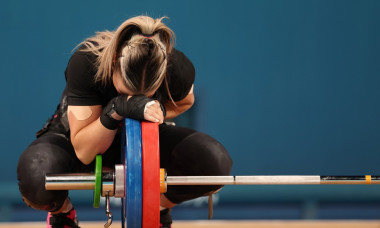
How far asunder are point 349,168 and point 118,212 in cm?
134

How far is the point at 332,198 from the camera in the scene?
2576mm

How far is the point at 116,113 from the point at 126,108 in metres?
0.08

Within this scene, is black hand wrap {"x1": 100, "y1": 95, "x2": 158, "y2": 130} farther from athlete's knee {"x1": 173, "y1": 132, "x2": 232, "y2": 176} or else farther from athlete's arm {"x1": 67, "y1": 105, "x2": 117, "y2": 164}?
athlete's knee {"x1": 173, "y1": 132, "x2": 232, "y2": 176}

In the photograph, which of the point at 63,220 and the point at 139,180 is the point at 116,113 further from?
the point at 63,220

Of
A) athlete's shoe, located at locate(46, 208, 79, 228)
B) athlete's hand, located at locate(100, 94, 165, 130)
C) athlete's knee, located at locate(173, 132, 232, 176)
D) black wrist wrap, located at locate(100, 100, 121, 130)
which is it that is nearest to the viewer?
athlete's hand, located at locate(100, 94, 165, 130)

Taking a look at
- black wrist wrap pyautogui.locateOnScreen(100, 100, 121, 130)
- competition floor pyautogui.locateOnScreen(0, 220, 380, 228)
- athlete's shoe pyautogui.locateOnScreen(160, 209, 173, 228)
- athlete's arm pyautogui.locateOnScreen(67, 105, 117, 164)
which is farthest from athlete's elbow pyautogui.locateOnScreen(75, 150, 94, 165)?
competition floor pyautogui.locateOnScreen(0, 220, 380, 228)

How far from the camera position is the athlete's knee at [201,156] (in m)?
1.66

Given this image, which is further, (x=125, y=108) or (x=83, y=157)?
(x=83, y=157)

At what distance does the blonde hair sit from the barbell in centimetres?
16

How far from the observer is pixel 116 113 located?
143cm

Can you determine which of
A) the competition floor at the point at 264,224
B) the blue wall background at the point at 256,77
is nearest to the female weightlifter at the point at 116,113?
the competition floor at the point at 264,224

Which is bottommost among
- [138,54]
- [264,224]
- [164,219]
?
[264,224]

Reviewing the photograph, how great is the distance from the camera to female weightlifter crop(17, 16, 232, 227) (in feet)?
4.61

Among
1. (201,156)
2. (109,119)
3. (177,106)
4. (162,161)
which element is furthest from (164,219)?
(109,119)
